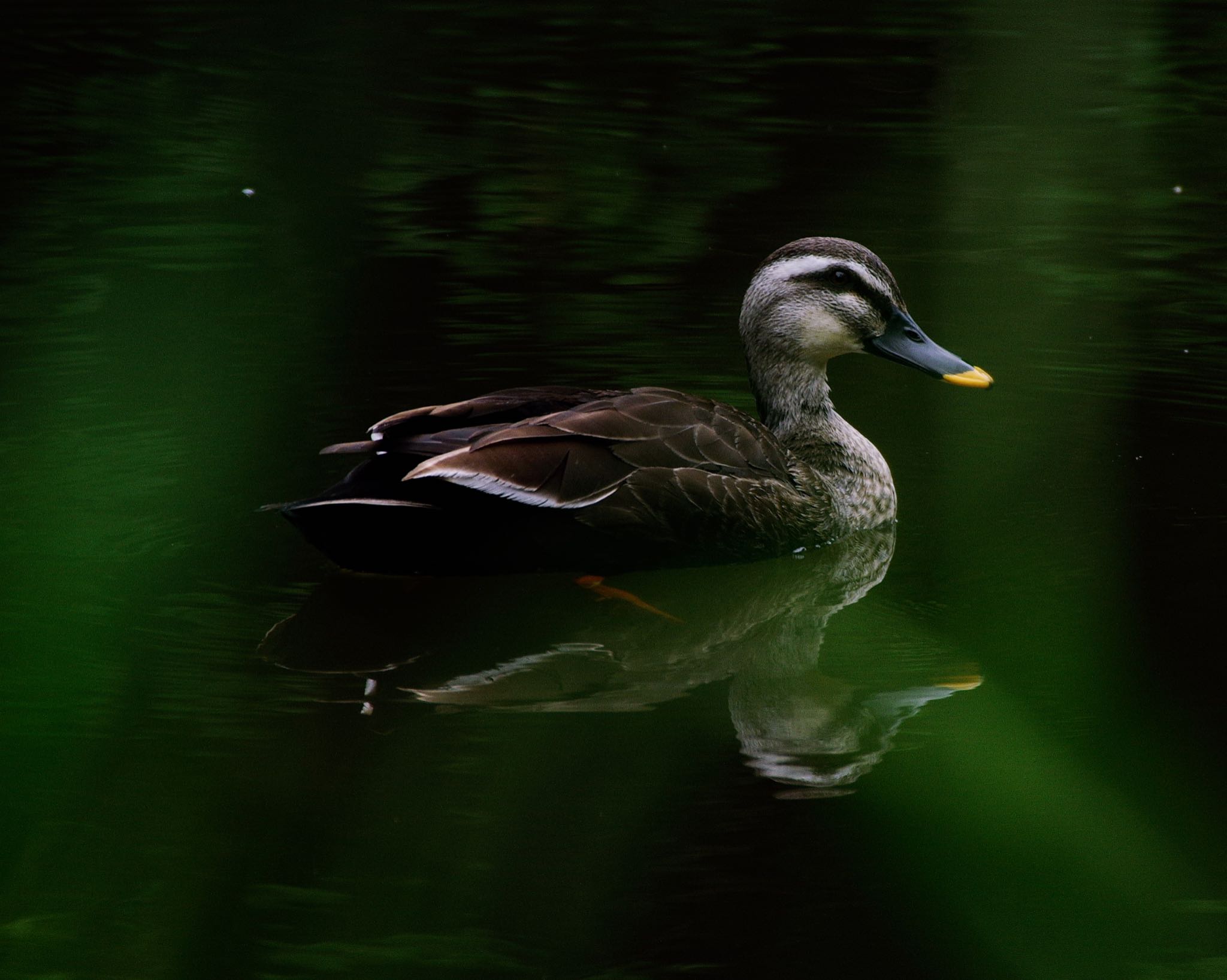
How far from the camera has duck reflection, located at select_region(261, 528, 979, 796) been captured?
4.87m

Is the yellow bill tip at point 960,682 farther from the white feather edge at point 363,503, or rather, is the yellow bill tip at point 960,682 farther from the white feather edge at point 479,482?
the white feather edge at point 363,503

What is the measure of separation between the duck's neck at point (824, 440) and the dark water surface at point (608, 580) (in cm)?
16

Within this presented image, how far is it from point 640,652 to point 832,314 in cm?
192

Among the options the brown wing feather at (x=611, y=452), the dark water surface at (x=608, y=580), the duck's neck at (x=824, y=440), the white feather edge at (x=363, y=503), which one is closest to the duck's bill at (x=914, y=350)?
the duck's neck at (x=824, y=440)

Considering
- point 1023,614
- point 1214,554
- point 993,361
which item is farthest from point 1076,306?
point 1023,614

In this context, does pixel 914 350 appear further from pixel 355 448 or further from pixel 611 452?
pixel 355 448

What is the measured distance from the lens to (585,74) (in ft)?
42.6

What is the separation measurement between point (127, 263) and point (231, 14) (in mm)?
5501

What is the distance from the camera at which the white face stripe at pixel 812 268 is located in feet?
21.7

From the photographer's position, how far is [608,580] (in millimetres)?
5906

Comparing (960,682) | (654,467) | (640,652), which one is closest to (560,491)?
(654,467)

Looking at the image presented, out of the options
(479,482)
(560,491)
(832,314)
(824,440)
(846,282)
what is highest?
(846,282)

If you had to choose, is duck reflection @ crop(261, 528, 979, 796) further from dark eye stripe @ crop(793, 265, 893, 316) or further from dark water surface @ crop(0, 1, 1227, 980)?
dark eye stripe @ crop(793, 265, 893, 316)

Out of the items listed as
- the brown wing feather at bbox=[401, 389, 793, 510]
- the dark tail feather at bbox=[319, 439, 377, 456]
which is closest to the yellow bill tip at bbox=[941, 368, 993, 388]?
the brown wing feather at bbox=[401, 389, 793, 510]
